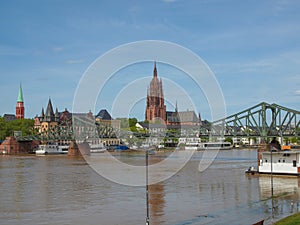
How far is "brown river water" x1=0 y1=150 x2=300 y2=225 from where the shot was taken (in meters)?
28.9

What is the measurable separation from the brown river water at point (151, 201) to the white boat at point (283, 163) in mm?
1552

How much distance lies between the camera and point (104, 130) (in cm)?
14188

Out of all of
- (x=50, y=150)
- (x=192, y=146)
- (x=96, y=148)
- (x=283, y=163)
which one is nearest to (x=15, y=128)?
(x=50, y=150)

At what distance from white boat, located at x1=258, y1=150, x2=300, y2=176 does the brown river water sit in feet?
5.09

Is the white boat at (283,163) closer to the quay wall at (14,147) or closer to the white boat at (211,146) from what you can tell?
the quay wall at (14,147)

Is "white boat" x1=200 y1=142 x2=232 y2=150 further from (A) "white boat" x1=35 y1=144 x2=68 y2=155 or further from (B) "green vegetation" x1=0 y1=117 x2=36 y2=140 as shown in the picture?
(B) "green vegetation" x1=0 y1=117 x2=36 y2=140

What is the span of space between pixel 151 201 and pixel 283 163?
21.5 metres

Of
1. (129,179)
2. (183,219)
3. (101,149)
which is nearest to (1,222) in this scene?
(183,219)

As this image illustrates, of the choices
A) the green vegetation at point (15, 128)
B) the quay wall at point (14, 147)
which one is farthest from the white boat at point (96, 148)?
the green vegetation at point (15, 128)

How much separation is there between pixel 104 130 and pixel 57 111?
49209mm

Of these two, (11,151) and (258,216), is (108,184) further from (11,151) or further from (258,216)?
(11,151)

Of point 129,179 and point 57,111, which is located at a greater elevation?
point 57,111

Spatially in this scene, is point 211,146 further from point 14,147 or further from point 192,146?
point 14,147

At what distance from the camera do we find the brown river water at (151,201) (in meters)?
28.9
